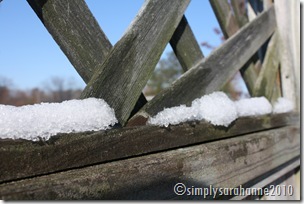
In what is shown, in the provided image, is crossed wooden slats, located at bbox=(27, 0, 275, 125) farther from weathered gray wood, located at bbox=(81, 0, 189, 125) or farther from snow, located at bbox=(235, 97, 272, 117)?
snow, located at bbox=(235, 97, 272, 117)

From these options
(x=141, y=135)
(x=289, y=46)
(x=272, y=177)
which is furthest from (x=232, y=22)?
(x=141, y=135)

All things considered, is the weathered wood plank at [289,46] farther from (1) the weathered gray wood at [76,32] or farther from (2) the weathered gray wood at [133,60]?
(1) the weathered gray wood at [76,32]

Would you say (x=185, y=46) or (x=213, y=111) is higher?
(x=185, y=46)

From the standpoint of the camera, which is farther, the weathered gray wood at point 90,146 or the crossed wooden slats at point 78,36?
the crossed wooden slats at point 78,36

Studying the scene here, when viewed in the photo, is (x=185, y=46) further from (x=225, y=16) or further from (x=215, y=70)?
(x=225, y=16)

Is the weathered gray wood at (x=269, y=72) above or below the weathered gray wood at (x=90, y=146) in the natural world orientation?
above

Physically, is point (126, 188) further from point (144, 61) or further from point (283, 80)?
point (283, 80)

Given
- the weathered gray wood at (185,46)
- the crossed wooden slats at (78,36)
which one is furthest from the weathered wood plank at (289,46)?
the crossed wooden slats at (78,36)
